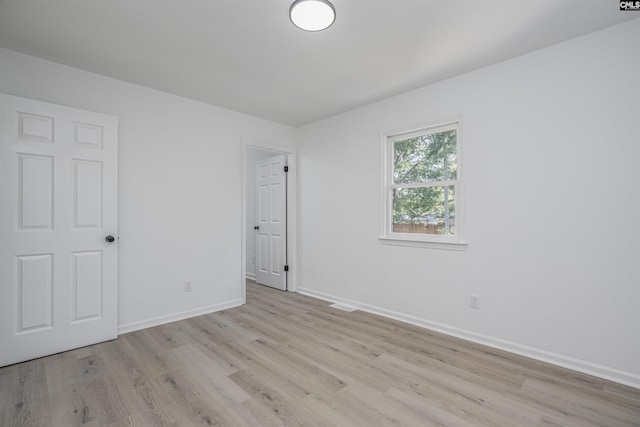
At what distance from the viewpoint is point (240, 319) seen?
11.4 feet

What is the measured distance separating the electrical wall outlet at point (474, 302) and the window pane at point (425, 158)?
117cm

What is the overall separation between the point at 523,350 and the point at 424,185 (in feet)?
5.66

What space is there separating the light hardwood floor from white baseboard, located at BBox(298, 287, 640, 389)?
0.23 ft

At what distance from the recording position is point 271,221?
4977 mm

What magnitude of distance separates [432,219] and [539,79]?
4.95ft

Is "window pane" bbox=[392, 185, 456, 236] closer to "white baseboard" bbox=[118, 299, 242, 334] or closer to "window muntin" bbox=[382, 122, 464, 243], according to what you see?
"window muntin" bbox=[382, 122, 464, 243]

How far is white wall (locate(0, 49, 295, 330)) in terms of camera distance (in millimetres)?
2852

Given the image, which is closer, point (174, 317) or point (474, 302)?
point (474, 302)

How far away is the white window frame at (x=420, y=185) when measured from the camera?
2.94m

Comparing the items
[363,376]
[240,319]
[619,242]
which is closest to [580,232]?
[619,242]

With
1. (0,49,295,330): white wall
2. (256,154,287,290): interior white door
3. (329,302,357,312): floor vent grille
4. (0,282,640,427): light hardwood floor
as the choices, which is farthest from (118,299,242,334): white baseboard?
(329,302,357,312): floor vent grille

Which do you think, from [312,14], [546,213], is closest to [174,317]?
[312,14]

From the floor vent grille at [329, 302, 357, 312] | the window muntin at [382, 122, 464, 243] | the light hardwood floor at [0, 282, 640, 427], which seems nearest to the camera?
the light hardwood floor at [0, 282, 640, 427]

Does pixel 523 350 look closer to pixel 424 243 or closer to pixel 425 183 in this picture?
pixel 424 243
